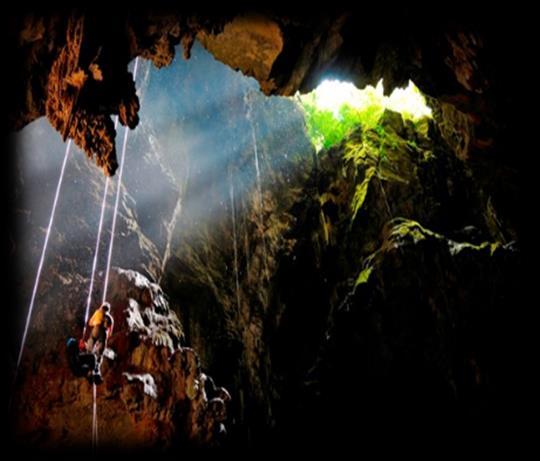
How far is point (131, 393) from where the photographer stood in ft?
25.5

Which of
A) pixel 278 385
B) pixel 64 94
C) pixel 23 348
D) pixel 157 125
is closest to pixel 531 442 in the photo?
pixel 278 385

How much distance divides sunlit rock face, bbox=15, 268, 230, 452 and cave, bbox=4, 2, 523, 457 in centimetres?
4

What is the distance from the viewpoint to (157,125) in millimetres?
14219

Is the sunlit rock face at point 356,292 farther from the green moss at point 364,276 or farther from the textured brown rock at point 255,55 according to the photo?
the textured brown rock at point 255,55

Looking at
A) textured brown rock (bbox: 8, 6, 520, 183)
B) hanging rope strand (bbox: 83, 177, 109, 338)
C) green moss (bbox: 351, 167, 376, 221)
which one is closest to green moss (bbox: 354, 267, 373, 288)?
green moss (bbox: 351, 167, 376, 221)

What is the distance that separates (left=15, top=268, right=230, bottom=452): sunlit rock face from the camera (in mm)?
7438

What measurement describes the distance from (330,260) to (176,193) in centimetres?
644

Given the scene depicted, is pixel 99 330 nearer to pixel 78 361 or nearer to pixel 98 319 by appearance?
pixel 98 319

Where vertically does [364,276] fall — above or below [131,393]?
above

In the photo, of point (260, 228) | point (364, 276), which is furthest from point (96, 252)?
point (364, 276)

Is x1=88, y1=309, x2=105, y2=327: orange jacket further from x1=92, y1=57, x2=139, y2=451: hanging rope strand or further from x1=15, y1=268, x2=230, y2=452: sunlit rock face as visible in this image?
x1=92, y1=57, x2=139, y2=451: hanging rope strand

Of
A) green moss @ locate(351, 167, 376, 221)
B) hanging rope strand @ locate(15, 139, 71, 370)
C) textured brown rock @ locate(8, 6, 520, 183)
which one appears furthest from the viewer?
green moss @ locate(351, 167, 376, 221)

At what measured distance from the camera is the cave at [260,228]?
22.9 ft

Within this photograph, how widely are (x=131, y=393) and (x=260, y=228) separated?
8.58 metres
